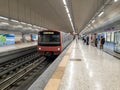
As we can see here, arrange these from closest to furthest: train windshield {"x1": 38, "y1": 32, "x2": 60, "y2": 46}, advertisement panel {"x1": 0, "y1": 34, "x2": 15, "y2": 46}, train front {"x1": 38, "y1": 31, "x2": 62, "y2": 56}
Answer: train front {"x1": 38, "y1": 31, "x2": 62, "y2": 56} → train windshield {"x1": 38, "y1": 32, "x2": 60, "y2": 46} → advertisement panel {"x1": 0, "y1": 34, "x2": 15, "y2": 46}

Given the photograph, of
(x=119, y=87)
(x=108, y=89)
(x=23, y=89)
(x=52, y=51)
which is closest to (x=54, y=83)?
(x=108, y=89)

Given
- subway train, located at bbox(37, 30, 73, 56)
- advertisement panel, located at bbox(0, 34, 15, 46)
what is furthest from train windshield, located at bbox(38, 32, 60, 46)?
advertisement panel, located at bbox(0, 34, 15, 46)

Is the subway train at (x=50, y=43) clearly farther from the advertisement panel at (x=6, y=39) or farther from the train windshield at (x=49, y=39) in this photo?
the advertisement panel at (x=6, y=39)

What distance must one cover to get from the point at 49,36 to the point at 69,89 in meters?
10.1

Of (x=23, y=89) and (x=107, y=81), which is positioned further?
(x=23, y=89)

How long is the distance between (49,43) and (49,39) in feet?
1.18

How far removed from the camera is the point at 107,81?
5.34 metres

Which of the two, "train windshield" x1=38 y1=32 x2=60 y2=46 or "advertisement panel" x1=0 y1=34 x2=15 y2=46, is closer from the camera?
"train windshield" x1=38 y1=32 x2=60 y2=46

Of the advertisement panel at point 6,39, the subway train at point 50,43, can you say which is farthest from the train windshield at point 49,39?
the advertisement panel at point 6,39

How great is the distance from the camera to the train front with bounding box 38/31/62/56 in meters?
14.1

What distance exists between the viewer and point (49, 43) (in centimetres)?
1421

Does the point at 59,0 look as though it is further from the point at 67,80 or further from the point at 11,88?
the point at 67,80

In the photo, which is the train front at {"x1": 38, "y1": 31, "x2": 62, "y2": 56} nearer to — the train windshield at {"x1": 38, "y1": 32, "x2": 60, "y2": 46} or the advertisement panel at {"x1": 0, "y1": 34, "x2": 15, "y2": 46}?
the train windshield at {"x1": 38, "y1": 32, "x2": 60, "y2": 46}

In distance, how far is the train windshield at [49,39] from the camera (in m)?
14.3
